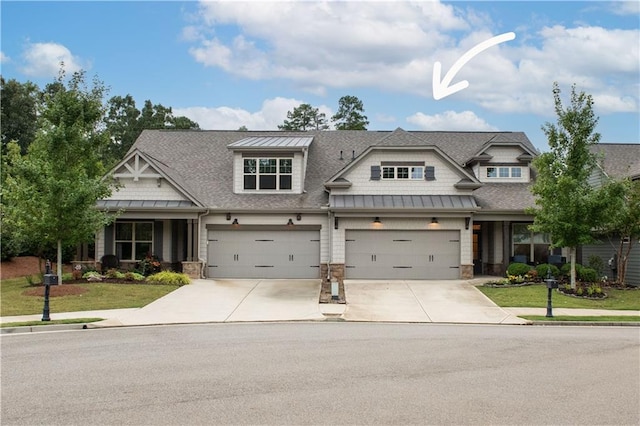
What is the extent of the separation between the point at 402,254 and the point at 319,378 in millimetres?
17539

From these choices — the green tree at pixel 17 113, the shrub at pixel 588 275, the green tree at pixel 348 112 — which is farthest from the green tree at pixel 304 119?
the shrub at pixel 588 275

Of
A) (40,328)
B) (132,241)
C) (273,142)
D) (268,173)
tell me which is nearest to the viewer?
(40,328)

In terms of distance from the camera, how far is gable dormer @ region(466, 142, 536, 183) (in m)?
28.7

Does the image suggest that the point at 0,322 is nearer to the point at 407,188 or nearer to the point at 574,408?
the point at 574,408

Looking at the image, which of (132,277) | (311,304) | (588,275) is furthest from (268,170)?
(588,275)

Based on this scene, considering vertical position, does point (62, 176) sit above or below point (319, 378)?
above

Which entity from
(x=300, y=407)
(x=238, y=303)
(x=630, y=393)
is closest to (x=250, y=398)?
(x=300, y=407)

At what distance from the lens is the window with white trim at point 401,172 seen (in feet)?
87.1

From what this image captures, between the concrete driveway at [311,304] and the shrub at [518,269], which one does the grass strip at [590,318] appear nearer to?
the concrete driveway at [311,304]

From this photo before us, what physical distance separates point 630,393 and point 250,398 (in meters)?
5.04

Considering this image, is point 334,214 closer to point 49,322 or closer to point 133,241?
point 133,241

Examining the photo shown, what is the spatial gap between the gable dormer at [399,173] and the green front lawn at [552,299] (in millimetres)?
5840

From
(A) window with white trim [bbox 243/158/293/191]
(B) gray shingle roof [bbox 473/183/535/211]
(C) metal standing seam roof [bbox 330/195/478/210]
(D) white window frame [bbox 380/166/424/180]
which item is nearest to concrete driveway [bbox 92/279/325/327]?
(C) metal standing seam roof [bbox 330/195/478/210]

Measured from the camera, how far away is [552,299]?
20062mm
